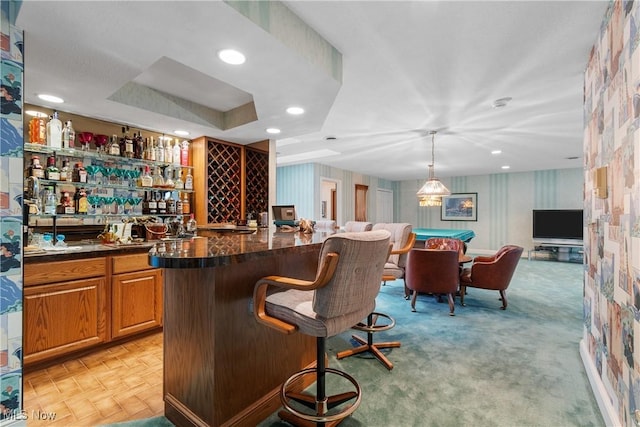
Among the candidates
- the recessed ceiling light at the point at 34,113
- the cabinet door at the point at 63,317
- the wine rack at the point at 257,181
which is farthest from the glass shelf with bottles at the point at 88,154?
the cabinet door at the point at 63,317

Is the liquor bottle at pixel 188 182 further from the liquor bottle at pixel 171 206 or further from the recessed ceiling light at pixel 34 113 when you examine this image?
the recessed ceiling light at pixel 34 113

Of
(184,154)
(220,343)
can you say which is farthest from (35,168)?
(220,343)

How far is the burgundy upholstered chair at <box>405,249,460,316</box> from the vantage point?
3430mm

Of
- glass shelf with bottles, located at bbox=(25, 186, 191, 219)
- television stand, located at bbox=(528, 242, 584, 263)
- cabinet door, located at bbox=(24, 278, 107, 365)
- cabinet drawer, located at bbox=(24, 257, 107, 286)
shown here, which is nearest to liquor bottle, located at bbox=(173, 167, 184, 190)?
glass shelf with bottles, located at bbox=(25, 186, 191, 219)

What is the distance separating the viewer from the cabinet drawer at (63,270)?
2.09m

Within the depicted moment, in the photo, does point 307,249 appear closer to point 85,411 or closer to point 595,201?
point 85,411

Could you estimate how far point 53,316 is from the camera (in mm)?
2203

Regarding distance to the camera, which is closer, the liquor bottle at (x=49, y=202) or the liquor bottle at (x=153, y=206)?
the liquor bottle at (x=49, y=202)

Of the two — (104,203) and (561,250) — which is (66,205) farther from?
Answer: (561,250)

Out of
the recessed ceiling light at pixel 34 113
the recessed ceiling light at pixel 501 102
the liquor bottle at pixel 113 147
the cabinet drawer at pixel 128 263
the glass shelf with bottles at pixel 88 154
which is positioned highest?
the recessed ceiling light at pixel 501 102

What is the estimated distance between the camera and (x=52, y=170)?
2.63 meters

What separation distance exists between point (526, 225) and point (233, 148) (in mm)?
8179

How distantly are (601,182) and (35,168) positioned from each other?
4.02 m

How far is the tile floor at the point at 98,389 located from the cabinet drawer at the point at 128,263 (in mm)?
670
